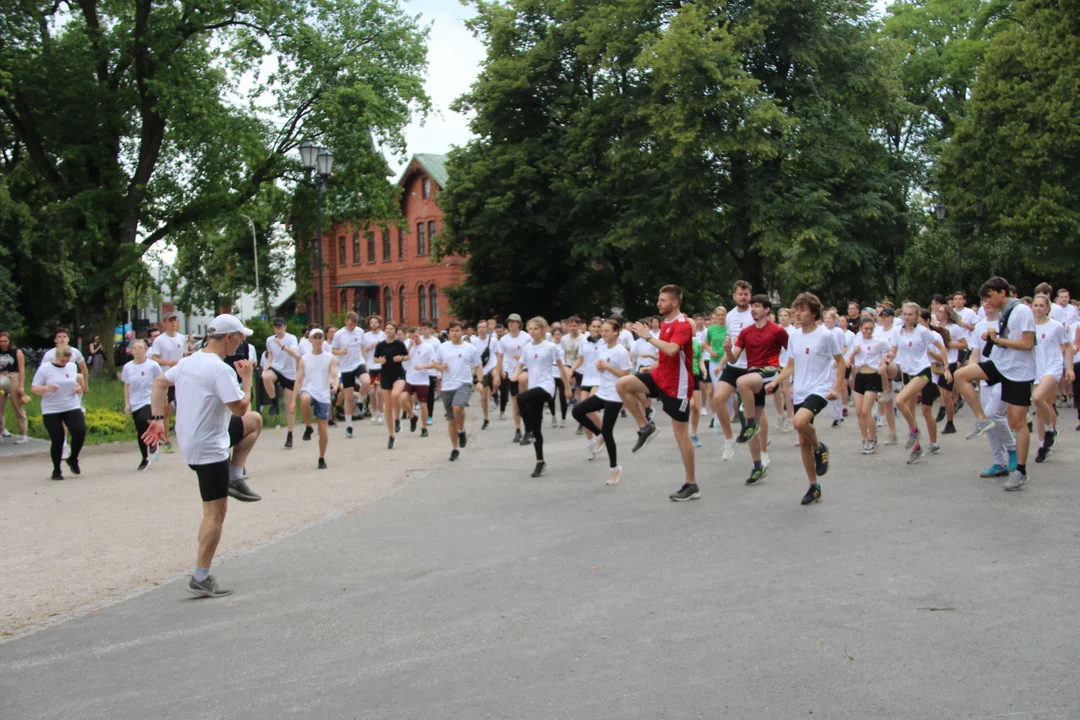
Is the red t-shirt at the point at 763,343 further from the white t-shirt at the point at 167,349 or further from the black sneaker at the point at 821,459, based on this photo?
the white t-shirt at the point at 167,349

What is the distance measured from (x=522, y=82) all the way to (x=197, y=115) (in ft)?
37.4

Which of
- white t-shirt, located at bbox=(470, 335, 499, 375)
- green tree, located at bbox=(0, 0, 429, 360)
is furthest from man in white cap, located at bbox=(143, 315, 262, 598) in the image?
green tree, located at bbox=(0, 0, 429, 360)

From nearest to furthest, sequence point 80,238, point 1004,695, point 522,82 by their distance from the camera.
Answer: point 1004,695, point 80,238, point 522,82

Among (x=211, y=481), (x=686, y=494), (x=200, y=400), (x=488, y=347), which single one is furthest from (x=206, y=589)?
(x=488, y=347)

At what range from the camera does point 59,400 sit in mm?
14328

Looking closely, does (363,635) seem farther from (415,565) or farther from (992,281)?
(992,281)

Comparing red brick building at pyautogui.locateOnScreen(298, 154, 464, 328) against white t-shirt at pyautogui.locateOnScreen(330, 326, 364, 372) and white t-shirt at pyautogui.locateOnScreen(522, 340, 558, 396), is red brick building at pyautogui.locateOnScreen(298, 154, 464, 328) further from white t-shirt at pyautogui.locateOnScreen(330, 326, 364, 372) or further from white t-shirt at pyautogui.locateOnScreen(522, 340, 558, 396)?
white t-shirt at pyautogui.locateOnScreen(522, 340, 558, 396)

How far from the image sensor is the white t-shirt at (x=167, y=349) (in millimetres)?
16688

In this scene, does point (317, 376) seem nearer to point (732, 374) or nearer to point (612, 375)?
point (612, 375)

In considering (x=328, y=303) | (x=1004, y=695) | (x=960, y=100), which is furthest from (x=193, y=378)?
(x=328, y=303)

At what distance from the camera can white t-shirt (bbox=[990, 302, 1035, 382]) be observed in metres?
10.5

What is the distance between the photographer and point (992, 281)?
35.8 feet

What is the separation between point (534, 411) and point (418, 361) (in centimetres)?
486

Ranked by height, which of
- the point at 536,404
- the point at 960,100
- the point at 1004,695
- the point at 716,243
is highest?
the point at 960,100
